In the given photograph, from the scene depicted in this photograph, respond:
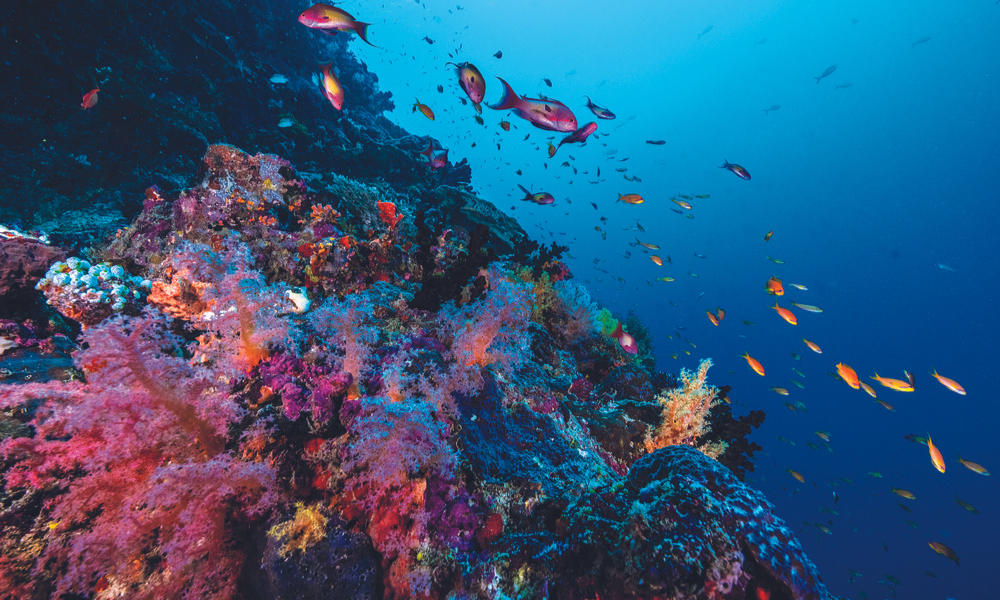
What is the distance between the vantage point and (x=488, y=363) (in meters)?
3.68

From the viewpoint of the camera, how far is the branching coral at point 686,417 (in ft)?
13.4

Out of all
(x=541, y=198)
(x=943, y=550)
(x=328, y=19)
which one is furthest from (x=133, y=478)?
(x=943, y=550)

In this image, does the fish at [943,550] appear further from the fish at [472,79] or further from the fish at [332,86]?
the fish at [332,86]

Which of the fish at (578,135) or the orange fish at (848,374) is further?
the orange fish at (848,374)

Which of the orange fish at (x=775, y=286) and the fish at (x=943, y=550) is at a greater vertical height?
the orange fish at (x=775, y=286)

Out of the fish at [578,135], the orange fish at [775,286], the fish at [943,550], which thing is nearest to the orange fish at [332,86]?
the fish at [578,135]

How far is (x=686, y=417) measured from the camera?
4121 millimetres

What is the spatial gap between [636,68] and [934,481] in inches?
4591

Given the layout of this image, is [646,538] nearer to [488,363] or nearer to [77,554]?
[488,363]

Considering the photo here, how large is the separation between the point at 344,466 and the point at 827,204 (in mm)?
135335

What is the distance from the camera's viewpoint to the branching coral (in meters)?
4.09

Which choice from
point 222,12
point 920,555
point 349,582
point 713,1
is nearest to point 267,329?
point 349,582

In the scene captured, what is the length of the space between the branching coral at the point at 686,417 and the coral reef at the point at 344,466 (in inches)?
1.1

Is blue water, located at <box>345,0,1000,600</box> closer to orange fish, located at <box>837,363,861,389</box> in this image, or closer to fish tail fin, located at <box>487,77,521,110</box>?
orange fish, located at <box>837,363,861,389</box>
